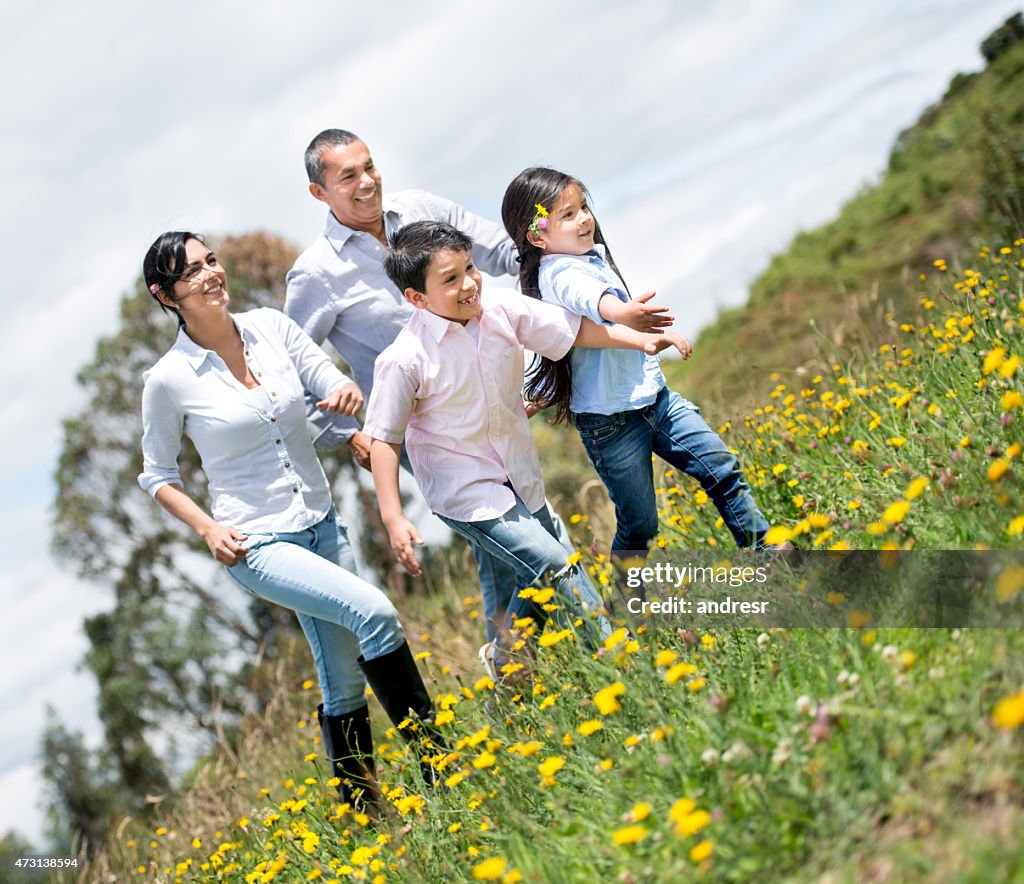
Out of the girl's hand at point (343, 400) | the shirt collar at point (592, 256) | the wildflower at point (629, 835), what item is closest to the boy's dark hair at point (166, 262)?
the girl's hand at point (343, 400)

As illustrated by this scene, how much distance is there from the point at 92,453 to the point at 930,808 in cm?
1395

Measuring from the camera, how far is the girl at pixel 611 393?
A: 3918 millimetres

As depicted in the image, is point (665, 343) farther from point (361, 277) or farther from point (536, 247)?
point (361, 277)

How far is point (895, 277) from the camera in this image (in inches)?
418

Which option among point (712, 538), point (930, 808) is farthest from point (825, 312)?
point (930, 808)

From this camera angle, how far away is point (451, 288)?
3.80 m

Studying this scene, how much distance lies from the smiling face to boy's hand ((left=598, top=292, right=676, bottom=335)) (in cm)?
148

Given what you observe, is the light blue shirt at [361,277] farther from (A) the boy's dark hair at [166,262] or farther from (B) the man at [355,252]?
(A) the boy's dark hair at [166,262]

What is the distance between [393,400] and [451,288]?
434mm

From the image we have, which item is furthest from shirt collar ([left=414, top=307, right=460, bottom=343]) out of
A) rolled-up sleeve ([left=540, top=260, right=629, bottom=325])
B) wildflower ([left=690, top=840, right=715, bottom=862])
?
wildflower ([left=690, top=840, right=715, bottom=862])

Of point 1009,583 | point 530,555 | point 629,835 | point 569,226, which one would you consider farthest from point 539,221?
point 629,835

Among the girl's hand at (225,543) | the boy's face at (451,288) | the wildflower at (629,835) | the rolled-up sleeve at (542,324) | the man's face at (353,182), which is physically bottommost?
the wildflower at (629,835)

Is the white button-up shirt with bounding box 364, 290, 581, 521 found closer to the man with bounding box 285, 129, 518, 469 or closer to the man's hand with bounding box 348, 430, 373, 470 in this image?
the man's hand with bounding box 348, 430, 373, 470

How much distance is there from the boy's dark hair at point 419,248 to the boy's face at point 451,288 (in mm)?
19
